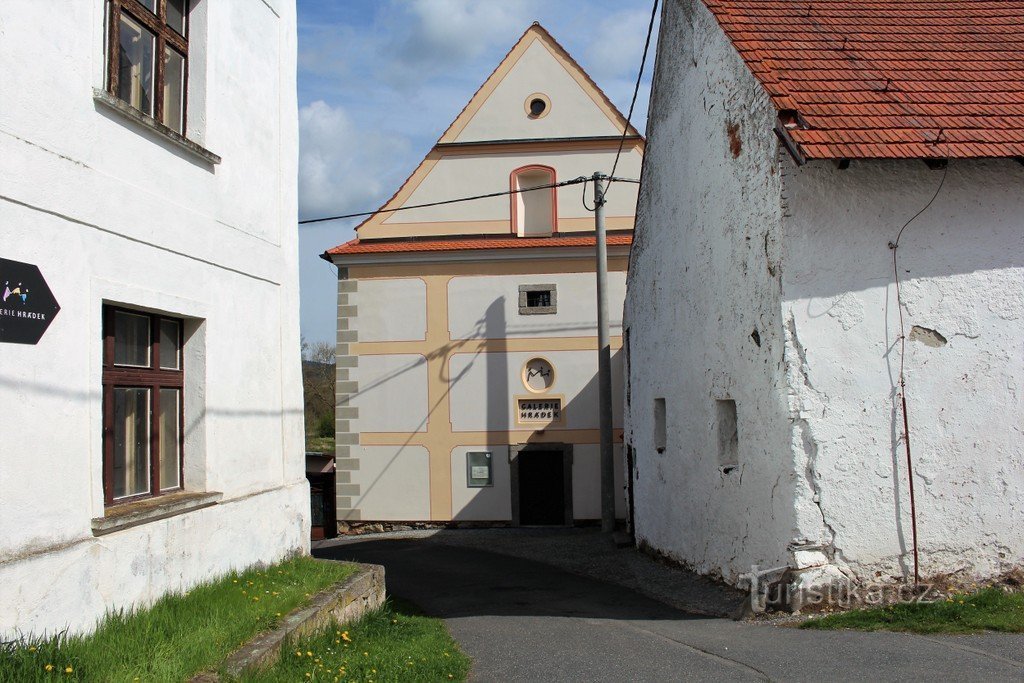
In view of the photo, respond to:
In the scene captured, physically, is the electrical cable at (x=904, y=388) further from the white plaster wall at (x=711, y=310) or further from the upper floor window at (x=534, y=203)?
the upper floor window at (x=534, y=203)

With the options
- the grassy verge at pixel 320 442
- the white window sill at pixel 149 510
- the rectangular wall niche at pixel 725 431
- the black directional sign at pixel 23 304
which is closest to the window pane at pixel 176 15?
the black directional sign at pixel 23 304

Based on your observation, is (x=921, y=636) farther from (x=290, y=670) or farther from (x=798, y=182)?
(x=290, y=670)

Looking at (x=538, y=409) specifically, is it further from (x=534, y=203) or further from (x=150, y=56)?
(x=150, y=56)

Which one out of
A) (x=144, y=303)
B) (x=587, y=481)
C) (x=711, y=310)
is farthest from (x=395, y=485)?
(x=144, y=303)

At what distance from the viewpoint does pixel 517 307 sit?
842 inches

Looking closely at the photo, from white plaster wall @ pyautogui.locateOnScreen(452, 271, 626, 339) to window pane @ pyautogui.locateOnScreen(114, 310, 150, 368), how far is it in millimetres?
14189

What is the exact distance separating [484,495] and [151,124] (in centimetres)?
1518

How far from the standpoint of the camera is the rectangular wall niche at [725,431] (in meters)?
10.2

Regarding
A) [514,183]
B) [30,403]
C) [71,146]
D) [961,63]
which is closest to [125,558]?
[30,403]

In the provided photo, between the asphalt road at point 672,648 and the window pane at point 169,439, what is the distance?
2.81 m

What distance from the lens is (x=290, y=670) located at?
5949 mm

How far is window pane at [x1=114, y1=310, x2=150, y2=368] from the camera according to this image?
6844 millimetres

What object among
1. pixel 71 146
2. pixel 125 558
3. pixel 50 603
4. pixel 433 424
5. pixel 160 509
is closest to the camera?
pixel 50 603

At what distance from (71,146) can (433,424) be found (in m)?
15.6
